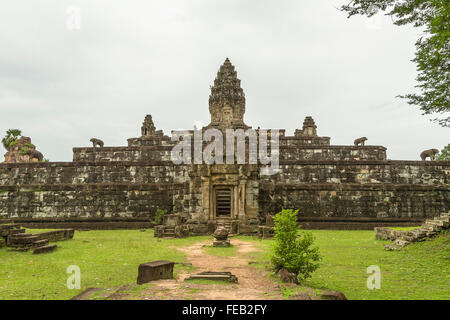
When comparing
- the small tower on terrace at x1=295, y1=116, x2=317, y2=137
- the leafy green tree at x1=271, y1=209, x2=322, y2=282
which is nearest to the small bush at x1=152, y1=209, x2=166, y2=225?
the leafy green tree at x1=271, y1=209, x2=322, y2=282

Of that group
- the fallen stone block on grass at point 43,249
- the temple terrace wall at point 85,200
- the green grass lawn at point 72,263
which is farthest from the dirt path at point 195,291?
the temple terrace wall at point 85,200

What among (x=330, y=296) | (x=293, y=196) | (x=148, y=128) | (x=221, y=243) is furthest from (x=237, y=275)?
(x=148, y=128)

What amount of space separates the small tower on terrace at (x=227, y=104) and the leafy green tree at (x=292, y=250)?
70.0 ft

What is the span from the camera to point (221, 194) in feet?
57.7

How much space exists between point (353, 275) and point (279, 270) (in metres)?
1.81

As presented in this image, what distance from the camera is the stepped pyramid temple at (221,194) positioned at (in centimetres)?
1683

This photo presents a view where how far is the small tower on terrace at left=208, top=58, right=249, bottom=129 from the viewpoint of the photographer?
27.9 meters

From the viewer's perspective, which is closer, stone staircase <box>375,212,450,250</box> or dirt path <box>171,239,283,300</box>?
dirt path <box>171,239,283,300</box>

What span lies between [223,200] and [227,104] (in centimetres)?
1316

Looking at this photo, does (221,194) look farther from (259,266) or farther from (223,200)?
(259,266)

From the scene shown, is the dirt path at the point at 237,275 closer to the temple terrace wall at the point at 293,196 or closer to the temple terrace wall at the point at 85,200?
the temple terrace wall at the point at 293,196

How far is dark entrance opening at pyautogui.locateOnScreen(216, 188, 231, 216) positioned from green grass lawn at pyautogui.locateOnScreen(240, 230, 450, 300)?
22.2 feet

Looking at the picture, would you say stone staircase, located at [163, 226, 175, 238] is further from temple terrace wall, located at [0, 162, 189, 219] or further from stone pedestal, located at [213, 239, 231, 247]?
temple terrace wall, located at [0, 162, 189, 219]

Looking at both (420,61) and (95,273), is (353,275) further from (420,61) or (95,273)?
(420,61)
